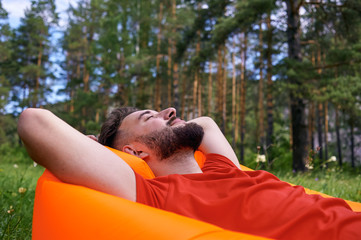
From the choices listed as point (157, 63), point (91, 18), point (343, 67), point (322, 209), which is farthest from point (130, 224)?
point (91, 18)

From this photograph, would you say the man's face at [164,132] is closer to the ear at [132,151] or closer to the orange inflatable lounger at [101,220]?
the ear at [132,151]

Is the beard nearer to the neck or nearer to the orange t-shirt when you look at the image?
the neck

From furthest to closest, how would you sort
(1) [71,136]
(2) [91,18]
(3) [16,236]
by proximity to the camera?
(2) [91,18], (3) [16,236], (1) [71,136]

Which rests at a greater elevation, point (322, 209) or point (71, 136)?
point (71, 136)

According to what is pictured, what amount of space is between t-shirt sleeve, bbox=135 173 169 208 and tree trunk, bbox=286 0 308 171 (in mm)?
7164

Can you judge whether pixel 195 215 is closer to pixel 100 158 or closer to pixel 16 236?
pixel 100 158

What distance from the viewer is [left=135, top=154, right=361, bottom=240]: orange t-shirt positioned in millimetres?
1257

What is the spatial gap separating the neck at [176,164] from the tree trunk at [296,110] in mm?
6748

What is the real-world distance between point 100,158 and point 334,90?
7503 millimetres

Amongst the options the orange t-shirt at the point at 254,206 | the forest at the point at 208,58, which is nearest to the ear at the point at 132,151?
the orange t-shirt at the point at 254,206

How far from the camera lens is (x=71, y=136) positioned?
121cm

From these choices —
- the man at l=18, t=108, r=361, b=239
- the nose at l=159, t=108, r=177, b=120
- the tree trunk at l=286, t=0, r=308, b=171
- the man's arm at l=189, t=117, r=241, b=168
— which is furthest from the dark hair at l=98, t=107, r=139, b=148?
the tree trunk at l=286, t=0, r=308, b=171

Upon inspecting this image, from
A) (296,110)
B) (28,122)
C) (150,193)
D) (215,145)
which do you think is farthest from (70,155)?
(296,110)

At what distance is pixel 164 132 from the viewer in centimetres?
180
